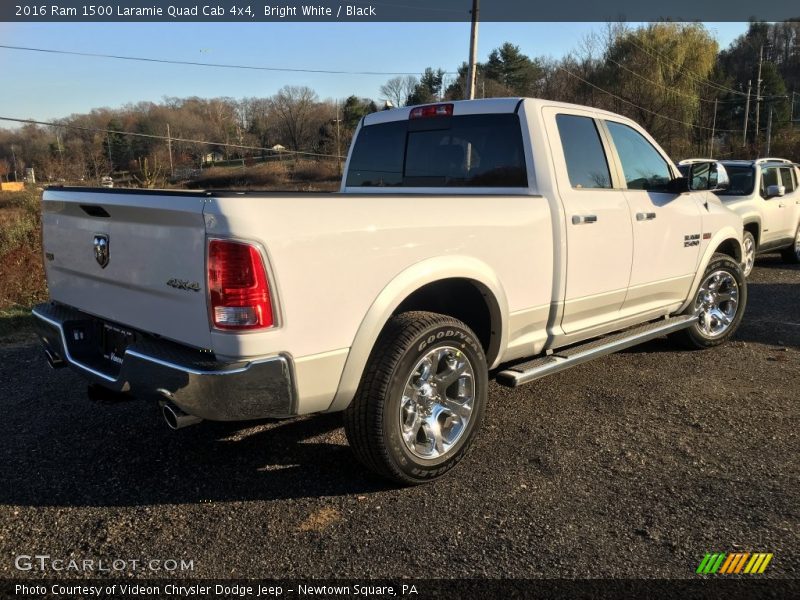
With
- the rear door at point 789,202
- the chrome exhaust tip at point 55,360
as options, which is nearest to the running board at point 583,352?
the chrome exhaust tip at point 55,360

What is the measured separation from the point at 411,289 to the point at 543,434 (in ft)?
4.79

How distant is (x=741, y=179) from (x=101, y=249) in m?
9.85

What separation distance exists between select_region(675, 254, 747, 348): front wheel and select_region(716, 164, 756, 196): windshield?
4338 millimetres

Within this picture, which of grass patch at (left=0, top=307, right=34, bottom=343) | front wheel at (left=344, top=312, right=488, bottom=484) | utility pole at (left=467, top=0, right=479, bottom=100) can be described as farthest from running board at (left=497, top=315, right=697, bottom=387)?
utility pole at (left=467, top=0, right=479, bottom=100)

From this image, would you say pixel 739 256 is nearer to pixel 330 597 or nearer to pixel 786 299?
pixel 786 299

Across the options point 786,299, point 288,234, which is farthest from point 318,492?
point 786,299

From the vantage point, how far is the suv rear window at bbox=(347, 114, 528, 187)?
418 centimetres

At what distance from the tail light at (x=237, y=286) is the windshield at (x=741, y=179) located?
8.97 meters

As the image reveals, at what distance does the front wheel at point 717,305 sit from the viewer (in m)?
5.59

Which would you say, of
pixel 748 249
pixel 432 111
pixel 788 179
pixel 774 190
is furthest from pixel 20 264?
pixel 788 179

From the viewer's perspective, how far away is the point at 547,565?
2.62 meters

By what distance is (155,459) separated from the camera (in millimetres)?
3613

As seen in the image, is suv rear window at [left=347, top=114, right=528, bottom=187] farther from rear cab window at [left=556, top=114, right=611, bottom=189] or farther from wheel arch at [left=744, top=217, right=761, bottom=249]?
wheel arch at [left=744, top=217, right=761, bottom=249]

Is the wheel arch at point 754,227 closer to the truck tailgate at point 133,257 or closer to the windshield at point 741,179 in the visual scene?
the windshield at point 741,179
